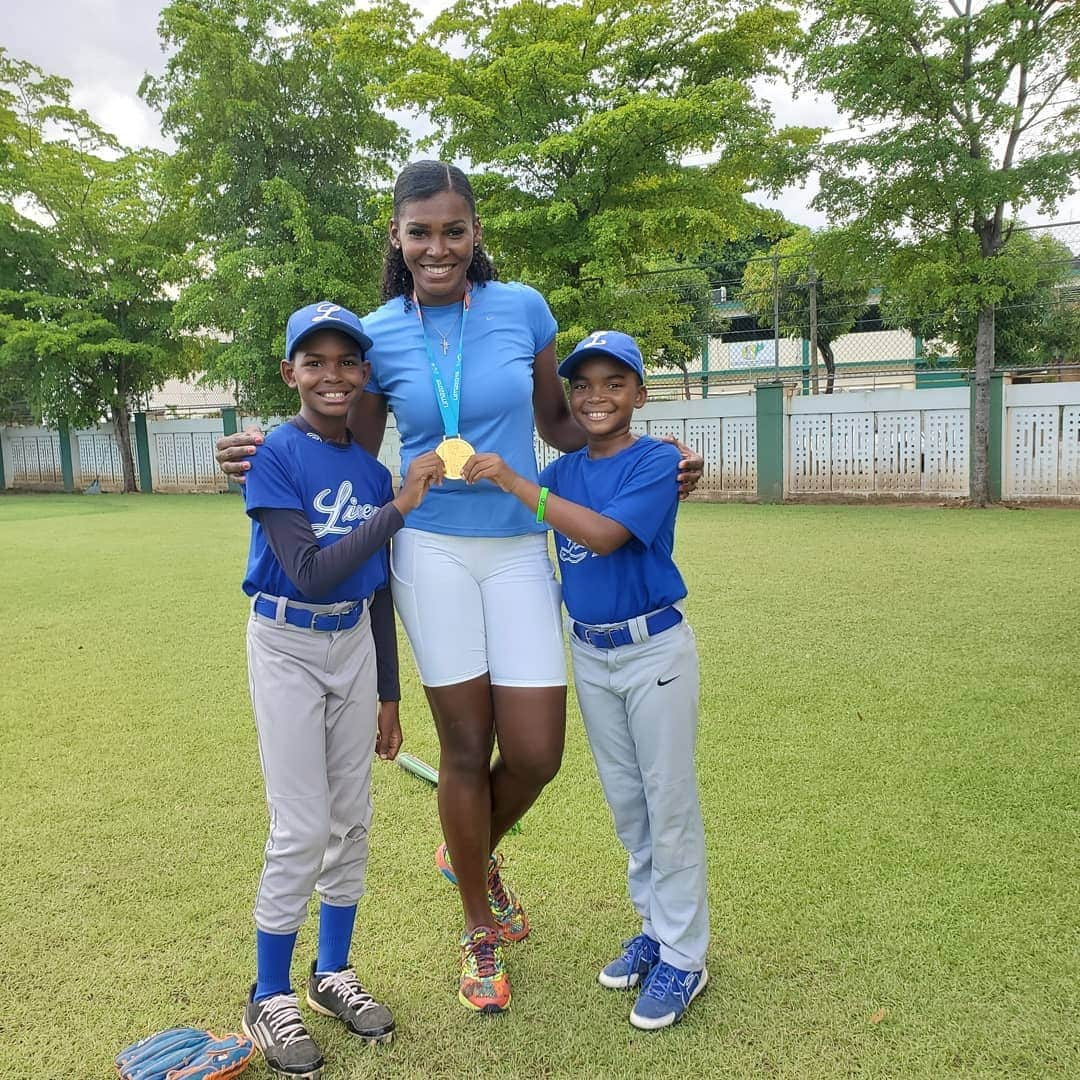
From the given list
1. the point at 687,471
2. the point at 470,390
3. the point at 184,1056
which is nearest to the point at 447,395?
the point at 470,390

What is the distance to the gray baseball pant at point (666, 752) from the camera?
7.27ft

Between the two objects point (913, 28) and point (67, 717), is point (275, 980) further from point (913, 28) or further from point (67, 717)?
point (913, 28)

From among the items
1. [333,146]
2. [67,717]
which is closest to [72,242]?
[333,146]

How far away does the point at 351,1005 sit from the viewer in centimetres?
219

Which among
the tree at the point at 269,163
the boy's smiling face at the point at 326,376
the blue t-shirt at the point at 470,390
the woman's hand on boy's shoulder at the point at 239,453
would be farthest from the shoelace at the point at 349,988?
the tree at the point at 269,163

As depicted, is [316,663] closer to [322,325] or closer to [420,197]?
[322,325]

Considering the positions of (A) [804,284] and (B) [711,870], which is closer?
(B) [711,870]

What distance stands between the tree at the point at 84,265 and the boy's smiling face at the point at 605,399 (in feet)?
72.6

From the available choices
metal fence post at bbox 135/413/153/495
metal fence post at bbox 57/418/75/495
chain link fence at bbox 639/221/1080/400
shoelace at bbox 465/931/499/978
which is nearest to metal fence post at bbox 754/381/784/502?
chain link fence at bbox 639/221/1080/400

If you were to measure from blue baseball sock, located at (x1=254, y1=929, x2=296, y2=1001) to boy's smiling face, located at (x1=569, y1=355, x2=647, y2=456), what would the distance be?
145cm

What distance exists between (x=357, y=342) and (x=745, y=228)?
49.8 feet

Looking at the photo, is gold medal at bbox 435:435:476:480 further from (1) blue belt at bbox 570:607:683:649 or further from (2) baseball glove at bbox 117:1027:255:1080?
(2) baseball glove at bbox 117:1027:255:1080

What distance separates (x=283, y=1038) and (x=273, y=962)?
0.55 ft

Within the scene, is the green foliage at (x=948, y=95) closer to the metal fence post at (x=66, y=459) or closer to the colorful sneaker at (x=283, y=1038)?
the colorful sneaker at (x=283, y=1038)
